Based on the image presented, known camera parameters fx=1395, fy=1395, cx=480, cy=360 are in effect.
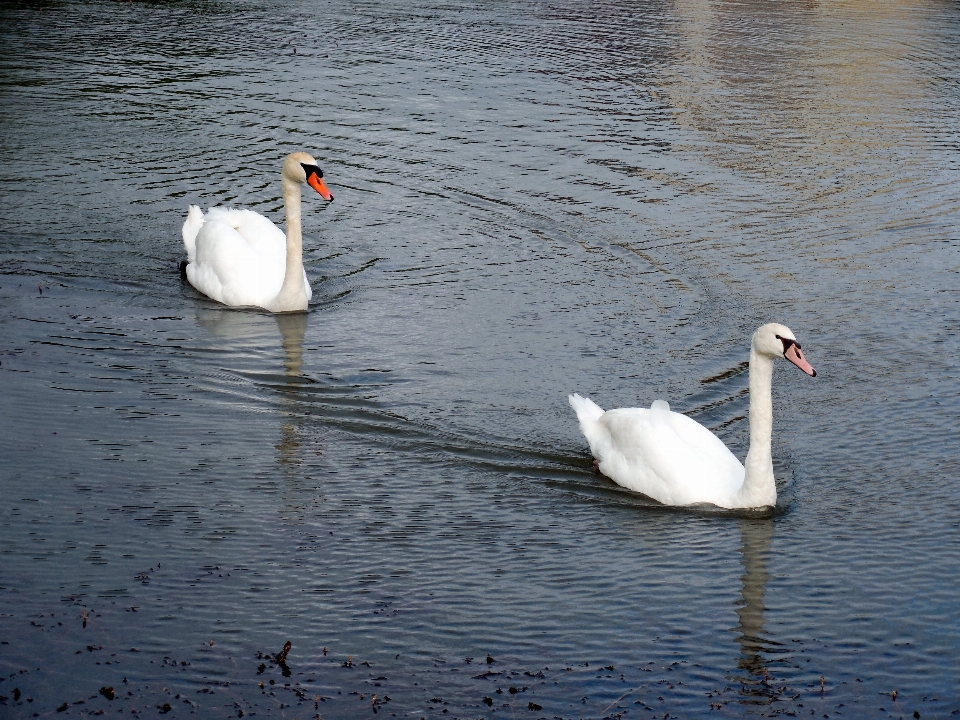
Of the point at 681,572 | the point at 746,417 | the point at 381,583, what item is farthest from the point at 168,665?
the point at 746,417

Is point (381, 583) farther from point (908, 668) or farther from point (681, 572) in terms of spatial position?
point (908, 668)

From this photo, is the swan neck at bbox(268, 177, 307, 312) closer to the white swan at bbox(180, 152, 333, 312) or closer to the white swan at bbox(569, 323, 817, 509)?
the white swan at bbox(180, 152, 333, 312)

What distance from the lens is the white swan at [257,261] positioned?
452 inches

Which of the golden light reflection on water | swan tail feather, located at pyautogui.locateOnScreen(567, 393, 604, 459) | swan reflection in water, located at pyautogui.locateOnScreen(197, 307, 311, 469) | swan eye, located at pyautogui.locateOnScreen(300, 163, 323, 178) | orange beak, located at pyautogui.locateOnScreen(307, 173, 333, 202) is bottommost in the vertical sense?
the golden light reflection on water

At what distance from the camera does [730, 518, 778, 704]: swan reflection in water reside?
6.37 m

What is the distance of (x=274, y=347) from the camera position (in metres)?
10.7

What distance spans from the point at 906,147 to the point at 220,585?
12663mm

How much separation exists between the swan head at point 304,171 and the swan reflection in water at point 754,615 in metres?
5.33

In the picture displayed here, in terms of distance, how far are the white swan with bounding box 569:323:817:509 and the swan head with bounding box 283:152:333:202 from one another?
4.34 metres

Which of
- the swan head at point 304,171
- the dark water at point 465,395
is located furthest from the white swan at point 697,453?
the swan head at point 304,171

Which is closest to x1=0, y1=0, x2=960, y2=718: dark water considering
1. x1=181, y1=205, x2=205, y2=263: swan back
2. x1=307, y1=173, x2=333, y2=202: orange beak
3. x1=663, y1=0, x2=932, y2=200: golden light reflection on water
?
x1=663, y1=0, x2=932, y2=200: golden light reflection on water

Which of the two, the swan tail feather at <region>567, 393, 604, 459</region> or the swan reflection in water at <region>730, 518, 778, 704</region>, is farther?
the swan tail feather at <region>567, 393, 604, 459</region>

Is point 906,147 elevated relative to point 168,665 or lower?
lower

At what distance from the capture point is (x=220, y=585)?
270 inches
